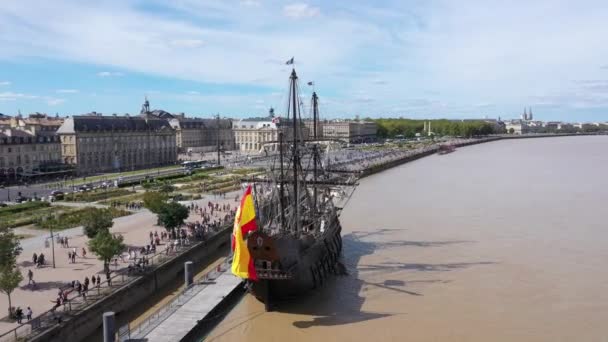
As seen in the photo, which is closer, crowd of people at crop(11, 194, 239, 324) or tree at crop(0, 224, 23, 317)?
tree at crop(0, 224, 23, 317)

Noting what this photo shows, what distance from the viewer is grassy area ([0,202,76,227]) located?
4278cm

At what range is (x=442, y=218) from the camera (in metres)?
50.2

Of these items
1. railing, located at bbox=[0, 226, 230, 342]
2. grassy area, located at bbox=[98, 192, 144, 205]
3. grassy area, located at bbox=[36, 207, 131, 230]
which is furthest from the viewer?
grassy area, located at bbox=[98, 192, 144, 205]

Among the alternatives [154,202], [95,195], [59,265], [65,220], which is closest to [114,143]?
[95,195]

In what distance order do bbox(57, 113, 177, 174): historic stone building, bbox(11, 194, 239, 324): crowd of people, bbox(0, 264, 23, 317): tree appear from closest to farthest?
bbox(0, 264, 23, 317): tree, bbox(11, 194, 239, 324): crowd of people, bbox(57, 113, 177, 174): historic stone building

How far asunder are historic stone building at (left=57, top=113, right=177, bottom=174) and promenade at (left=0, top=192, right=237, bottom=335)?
44151mm

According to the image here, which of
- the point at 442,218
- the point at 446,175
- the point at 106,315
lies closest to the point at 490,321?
the point at 106,315

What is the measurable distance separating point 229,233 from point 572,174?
2626 inches

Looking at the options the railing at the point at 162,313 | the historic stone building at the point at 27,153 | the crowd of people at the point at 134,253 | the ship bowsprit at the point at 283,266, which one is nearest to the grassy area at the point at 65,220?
the crowd of people at the point at 134,253

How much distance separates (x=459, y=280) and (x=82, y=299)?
64.3 feet

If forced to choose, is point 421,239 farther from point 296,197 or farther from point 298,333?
point 298,333

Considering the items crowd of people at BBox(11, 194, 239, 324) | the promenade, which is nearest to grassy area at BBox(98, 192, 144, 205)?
the promenade

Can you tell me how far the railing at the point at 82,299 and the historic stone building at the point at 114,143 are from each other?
57806mm

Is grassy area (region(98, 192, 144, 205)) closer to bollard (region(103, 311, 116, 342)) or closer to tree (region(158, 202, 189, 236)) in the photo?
tree (region(158, 202, 189, 236))
